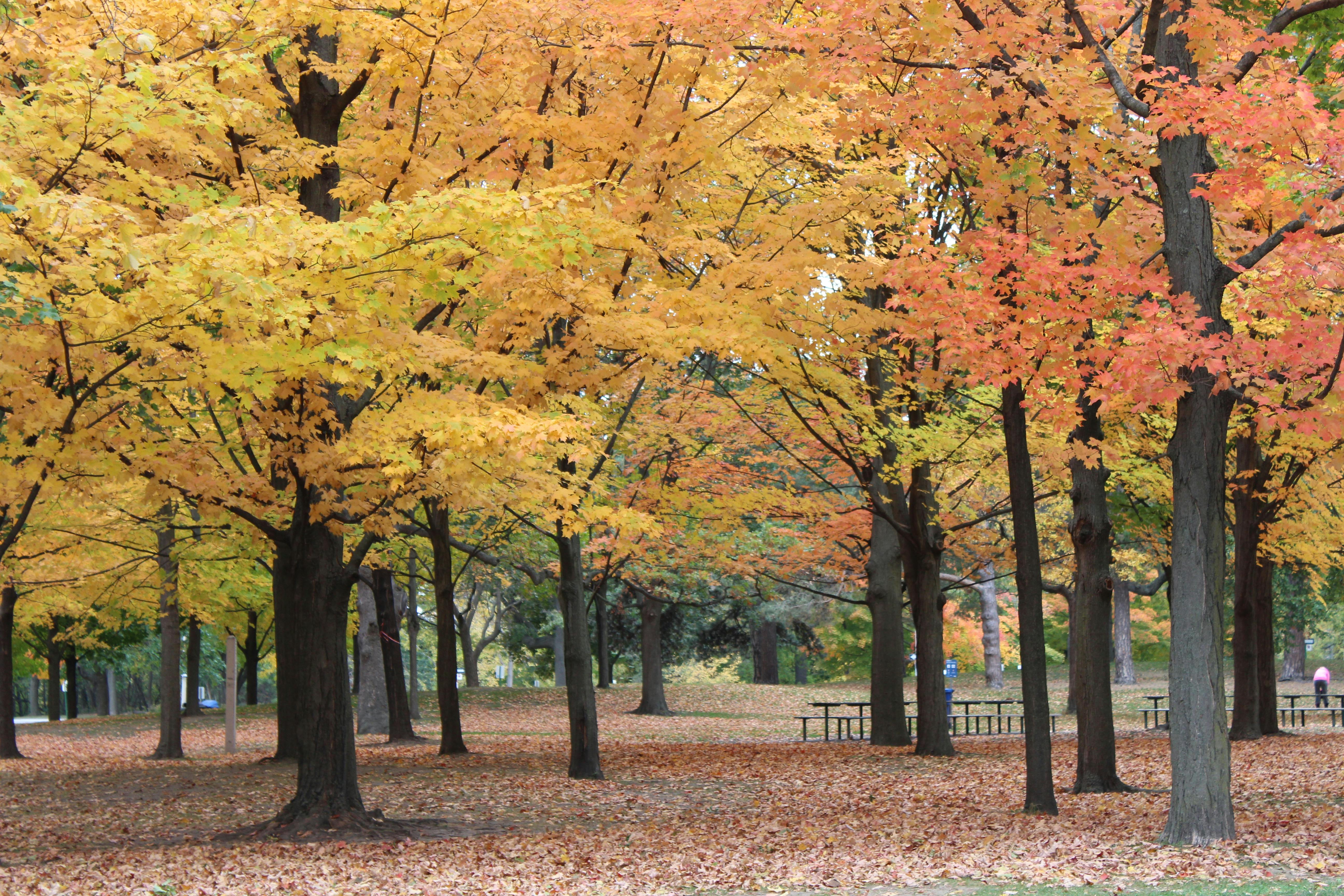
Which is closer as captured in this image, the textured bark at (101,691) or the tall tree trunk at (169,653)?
the tall tree trunk at (169,653)

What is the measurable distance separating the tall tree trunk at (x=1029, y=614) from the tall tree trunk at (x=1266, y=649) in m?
11.0

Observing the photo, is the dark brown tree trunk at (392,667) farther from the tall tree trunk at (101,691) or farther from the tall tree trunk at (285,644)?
the tall tree trunk at (101,691)

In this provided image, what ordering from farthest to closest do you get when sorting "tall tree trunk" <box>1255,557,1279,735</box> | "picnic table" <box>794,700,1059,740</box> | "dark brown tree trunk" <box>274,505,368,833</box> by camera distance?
"picnic table" <box>794,700,1059,740</box>, "tall tree trunk" <box>1255,557,1279,735</box>, "dark brown tree trunk" <box>274,505,368,833</box>

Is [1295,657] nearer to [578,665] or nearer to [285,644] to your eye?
[578,665]

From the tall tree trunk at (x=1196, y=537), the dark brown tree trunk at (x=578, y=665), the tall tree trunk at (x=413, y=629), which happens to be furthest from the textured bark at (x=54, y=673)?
the tall tree trunk at (x=1196, y=537)

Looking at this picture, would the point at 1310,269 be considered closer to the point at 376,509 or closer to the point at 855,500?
the point at 376,509

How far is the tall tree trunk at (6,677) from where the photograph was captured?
20.3 meters

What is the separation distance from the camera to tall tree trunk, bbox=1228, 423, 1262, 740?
60.6 ft

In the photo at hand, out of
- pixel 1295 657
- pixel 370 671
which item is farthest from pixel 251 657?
pixel 1295 657

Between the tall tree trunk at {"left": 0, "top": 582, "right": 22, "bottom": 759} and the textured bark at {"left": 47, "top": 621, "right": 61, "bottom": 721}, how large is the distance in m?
11.4

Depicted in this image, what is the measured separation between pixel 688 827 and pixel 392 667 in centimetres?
1254

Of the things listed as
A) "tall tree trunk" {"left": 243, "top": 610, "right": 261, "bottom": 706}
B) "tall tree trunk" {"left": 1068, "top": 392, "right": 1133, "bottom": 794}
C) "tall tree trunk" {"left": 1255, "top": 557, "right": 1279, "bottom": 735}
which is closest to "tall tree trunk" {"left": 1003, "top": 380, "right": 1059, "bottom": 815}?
"tall tree trunk" {"left": 1068, "top": 392, "right": 1133, "bottom": 794}

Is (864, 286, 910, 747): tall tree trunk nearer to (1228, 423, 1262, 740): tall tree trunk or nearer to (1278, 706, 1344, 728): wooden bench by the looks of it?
(1228, 423, 1262, 740): tall tree trunk

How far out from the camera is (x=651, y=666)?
3070 centimetres
